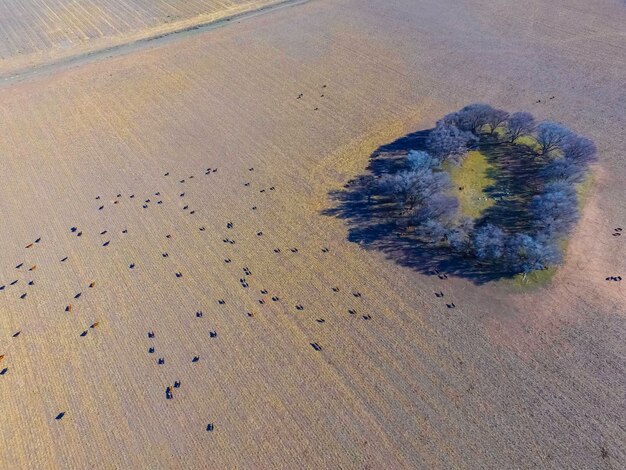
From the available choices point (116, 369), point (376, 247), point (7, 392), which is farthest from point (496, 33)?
point (7, 392)

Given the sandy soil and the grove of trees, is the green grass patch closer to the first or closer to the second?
the grove of trees

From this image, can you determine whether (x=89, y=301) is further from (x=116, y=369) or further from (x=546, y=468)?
(x=546, y=468)

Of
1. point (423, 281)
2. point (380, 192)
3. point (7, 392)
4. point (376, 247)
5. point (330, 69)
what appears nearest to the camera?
point (7, 392)

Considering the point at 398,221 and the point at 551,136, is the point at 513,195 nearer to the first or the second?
the point at 551,136


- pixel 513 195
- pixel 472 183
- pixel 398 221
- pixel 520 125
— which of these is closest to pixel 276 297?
pixel 398 221

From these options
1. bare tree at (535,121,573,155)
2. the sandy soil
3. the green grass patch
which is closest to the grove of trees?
bare tree at (535,121,573,155)

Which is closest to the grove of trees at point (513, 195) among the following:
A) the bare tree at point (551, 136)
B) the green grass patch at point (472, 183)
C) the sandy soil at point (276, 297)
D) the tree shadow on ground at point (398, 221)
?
the bare tree at point (551, 136)

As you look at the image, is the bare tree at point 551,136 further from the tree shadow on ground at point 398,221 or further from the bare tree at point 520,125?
the tree shadow on ground at point 398,221
